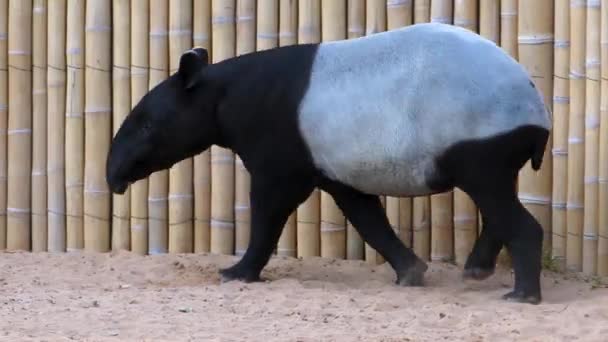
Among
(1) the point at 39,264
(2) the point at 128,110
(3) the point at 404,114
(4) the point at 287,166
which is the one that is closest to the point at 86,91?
(2) the point at 128,110

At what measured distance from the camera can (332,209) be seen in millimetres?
8188

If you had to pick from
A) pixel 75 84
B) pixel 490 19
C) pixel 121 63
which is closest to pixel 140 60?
pixel 121 63

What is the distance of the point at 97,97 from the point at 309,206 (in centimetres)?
162

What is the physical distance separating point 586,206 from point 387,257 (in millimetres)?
1219

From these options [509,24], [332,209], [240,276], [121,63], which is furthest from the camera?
[121,63]

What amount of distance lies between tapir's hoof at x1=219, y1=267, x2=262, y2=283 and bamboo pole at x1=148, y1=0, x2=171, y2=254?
117 cm

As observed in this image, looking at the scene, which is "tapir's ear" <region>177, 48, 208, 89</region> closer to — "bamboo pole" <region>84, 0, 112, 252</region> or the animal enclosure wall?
the animal enclosure wall

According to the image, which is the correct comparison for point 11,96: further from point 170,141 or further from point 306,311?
point 306,311

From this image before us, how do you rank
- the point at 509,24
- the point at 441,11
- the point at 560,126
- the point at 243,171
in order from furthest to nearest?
the point at 243,171 < the point at 441,11 < the point at 509,24 < the point at 560,126

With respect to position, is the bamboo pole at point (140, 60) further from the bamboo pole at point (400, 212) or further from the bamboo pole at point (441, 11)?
the bamboo pole at point (441, 11)

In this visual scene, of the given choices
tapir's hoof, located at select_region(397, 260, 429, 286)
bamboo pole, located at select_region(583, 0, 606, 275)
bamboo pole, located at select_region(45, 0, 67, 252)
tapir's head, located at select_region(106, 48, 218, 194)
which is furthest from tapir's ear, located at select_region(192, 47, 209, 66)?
bamboo pole, located at select_region(583, 0, 606, 275)

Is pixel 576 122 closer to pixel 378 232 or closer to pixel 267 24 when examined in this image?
pixel 378 232

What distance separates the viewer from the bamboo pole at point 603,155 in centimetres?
743

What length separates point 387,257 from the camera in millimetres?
7477
